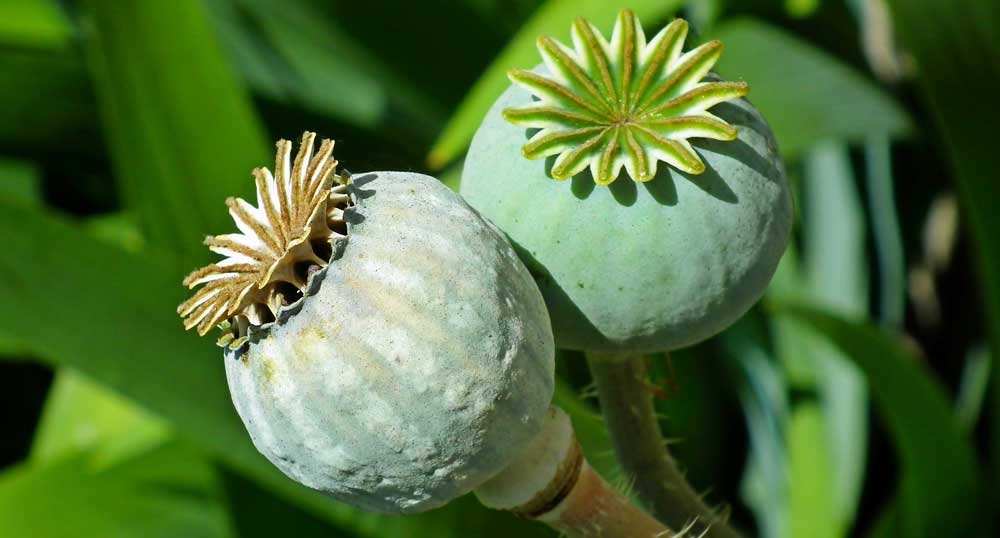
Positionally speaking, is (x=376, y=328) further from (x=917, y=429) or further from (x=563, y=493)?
(x=917, y=429)

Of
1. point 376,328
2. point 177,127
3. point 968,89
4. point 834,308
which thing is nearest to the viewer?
point 376,328

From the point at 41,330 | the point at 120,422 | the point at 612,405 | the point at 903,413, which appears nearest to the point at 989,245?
the point at 903,413

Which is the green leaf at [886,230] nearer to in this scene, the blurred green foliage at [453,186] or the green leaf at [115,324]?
the blurred green foliage at [453,186]

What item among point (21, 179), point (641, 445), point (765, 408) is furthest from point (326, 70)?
point (641, 445)

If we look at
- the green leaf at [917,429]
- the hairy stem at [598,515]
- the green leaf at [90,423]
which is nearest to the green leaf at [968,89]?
the green leaf at [917,429]

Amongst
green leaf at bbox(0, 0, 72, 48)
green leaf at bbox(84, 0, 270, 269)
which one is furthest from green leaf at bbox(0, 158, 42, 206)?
green leaf at bbox(84, 0, 270, 269)

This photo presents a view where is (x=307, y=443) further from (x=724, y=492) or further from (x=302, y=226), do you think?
(x=724, y=492)
